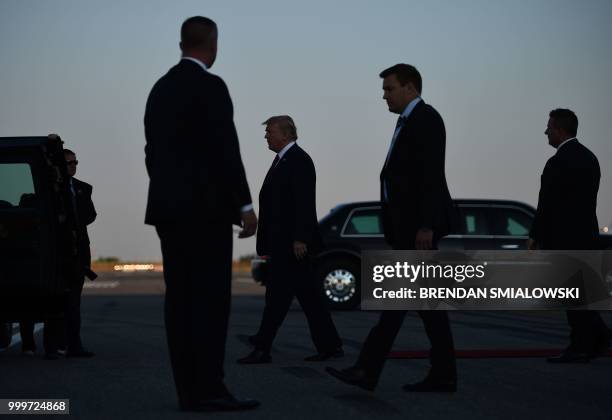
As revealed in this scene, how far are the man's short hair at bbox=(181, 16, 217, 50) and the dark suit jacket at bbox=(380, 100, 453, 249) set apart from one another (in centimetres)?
141

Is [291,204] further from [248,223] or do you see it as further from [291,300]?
[248,223]

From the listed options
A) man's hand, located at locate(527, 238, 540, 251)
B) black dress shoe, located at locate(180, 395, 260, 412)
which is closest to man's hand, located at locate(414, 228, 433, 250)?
black dress shoe, located at locate(180, 395, 260, 412)

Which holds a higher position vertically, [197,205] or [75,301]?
[197,205]

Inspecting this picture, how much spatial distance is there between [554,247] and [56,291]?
3853 mm

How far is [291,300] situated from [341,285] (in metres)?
8.80

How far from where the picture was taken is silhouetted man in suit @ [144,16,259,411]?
6.11 meters

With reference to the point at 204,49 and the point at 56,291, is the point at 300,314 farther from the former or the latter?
the point at 204,49

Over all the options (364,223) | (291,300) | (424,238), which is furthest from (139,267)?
(424,238)

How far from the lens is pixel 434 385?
7047 millimetres

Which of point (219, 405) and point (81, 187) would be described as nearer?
point (219, 405)

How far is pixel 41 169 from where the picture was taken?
8.61 meters

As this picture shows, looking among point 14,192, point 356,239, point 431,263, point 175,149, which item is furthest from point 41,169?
point 356,239

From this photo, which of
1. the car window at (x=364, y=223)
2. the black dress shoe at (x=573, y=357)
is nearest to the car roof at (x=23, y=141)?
the black dress shoe at (x=573, y=357)

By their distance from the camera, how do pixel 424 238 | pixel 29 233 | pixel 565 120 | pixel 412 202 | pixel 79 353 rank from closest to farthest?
pixel 424 238, pixel 412 202, pixel 29 233, pixel 565 120, pixel 79 353
